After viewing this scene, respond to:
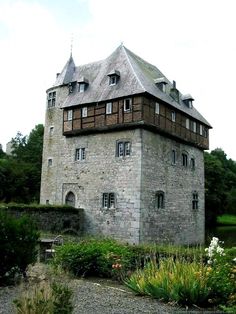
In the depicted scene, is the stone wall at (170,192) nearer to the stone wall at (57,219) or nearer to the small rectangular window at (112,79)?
the small rectangular window at (112,79)

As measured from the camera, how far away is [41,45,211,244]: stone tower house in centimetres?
2433

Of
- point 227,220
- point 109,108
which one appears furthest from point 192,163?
point 227,220

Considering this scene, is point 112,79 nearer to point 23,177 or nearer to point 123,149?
point 123,149

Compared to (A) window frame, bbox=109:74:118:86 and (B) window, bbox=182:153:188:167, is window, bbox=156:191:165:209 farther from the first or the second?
(A) window frame, bbox=109:74:118:86

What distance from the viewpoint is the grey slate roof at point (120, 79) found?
83.3 ft

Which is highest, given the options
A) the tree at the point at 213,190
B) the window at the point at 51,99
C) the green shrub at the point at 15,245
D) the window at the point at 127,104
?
the window at the point at 51,99

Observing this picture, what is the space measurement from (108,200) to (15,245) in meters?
16.3

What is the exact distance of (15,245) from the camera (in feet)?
30.0

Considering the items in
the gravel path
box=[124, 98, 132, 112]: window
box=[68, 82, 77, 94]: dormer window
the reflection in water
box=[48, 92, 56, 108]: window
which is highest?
box=[68, 82, 77, 94]: dormer window

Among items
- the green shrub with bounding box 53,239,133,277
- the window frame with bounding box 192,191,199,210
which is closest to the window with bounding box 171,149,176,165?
the window frame with bounding box 192,191,199,210

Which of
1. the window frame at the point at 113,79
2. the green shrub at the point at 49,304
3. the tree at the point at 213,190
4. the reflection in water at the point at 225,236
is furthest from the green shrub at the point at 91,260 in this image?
the tree at the point at 213,190

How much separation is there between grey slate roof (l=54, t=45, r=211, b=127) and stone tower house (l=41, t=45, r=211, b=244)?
9 cm

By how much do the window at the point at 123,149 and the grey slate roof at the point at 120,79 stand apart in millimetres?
3037

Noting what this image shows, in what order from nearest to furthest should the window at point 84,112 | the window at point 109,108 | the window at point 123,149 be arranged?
the window at point 123,149 < the window at point 109,108 < the window at point 84,112
